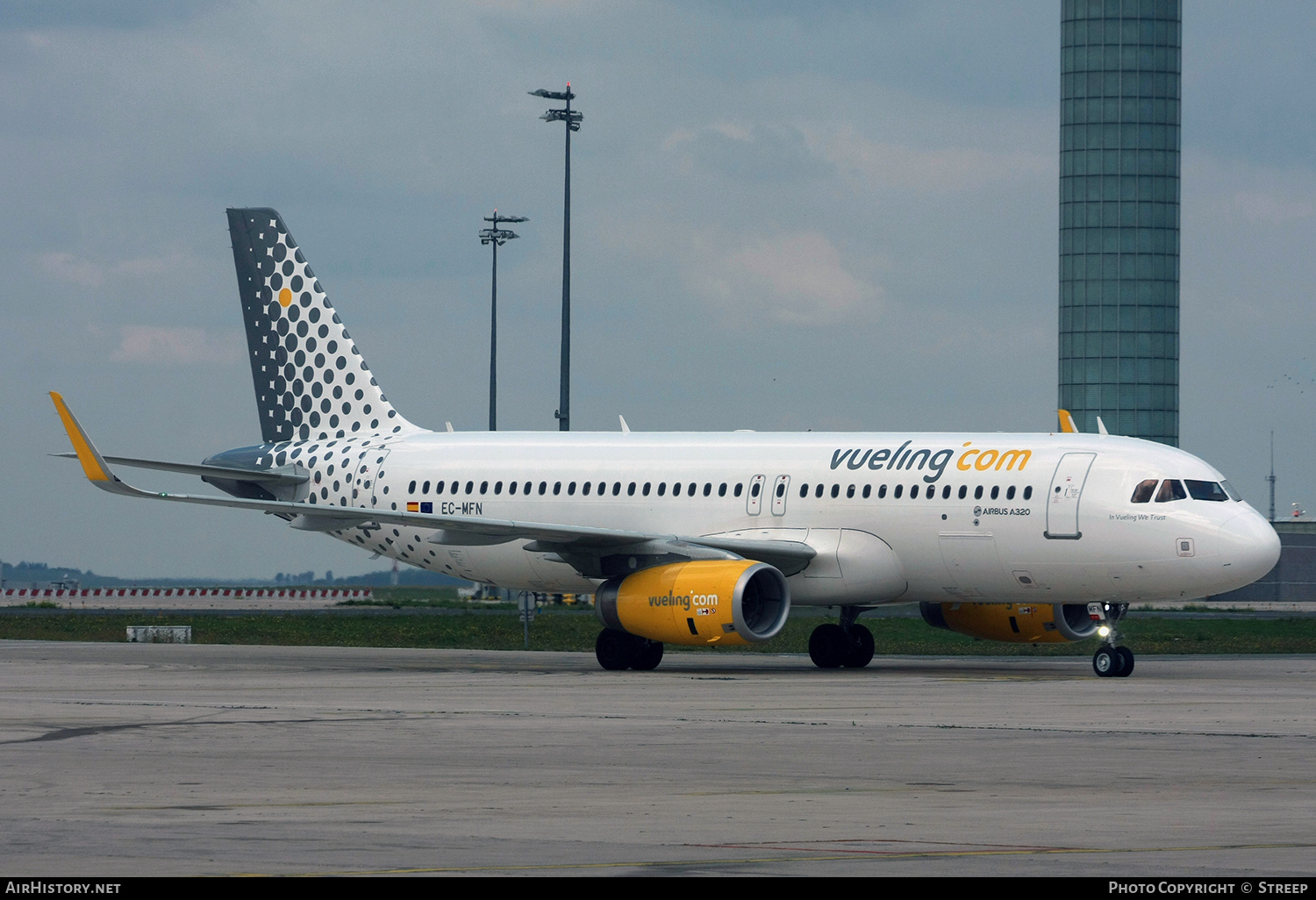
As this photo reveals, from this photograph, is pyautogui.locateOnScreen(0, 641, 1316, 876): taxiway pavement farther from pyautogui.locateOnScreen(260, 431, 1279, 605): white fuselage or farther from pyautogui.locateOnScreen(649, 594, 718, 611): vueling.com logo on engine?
pyautogui.locateOnScreen(260, 431, 1279, 605): white fuselage

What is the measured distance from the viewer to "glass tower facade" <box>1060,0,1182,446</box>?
94.1 m

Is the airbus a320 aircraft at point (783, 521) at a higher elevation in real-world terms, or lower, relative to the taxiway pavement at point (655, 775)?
higher

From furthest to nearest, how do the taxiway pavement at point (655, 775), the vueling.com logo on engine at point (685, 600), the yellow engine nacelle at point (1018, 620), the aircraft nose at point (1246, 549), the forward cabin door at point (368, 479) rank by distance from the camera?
the forward cabin door at point (368, 479) → the yellow engine nacelle at point (1018, 620) → the vueling.com logo on engine at point (685, 600) → the aircraft nose at point (1246, 549) → the taxiway pavement at point (655, 775)

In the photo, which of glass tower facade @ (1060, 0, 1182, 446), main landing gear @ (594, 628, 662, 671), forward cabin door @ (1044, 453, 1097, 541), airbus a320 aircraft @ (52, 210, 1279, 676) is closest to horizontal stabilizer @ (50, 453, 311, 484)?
airbus a320 aircraft @ (52, 210, 1279, 676)

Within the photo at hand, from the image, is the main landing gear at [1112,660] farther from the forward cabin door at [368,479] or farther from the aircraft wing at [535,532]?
the forward cabin door at [368,479]

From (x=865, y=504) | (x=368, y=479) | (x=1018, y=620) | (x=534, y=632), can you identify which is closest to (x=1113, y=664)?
(x=1018, y=620)

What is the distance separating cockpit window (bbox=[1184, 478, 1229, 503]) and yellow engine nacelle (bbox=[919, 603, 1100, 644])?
12.6 feet

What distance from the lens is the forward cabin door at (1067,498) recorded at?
31969mm

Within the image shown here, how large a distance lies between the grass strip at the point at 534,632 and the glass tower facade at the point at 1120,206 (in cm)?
3022

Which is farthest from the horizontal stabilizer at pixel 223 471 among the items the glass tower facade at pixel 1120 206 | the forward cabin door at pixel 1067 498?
the glass tower facade at pixel 1120 206

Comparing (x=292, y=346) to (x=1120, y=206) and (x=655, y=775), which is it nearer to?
(x=655, y=775)

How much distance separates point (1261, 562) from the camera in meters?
31.0

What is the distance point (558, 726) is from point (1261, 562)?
1377 cm
